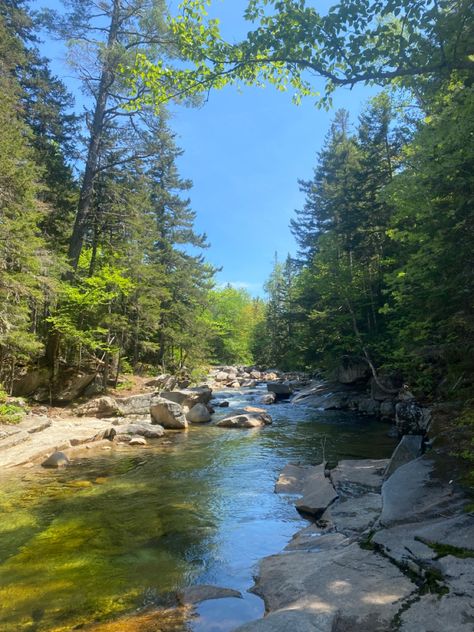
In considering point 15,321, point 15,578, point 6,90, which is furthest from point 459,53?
point 6,90

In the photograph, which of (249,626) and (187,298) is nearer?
(249,626)

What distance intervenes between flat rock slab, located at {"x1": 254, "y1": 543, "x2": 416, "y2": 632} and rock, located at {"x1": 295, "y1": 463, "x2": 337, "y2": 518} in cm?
201

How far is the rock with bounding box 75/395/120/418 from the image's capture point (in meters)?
15.9

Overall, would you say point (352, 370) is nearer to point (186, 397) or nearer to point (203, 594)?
point (186, 397)

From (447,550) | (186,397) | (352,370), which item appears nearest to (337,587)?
(447,550)

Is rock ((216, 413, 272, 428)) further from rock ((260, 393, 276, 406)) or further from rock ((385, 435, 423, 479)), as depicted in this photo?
rock ((385, 435, 423, 479))

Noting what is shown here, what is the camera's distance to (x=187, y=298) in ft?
96.3

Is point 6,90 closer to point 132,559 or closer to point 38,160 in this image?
point 38,160

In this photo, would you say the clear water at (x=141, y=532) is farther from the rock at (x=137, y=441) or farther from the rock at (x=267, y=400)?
the rock at (x=267, y=400)

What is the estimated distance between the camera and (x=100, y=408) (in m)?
16.1

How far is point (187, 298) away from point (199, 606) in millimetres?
25571

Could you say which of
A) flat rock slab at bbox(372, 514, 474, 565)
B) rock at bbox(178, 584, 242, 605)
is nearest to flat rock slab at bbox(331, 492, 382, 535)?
flat rock slab at bbox(372, 514, 474, 565)

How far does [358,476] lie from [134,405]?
1104 cm

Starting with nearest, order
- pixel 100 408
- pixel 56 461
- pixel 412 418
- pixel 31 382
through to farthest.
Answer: pixel 56 461, pixel 412 418, pixel 100 408, pixel 31 382
